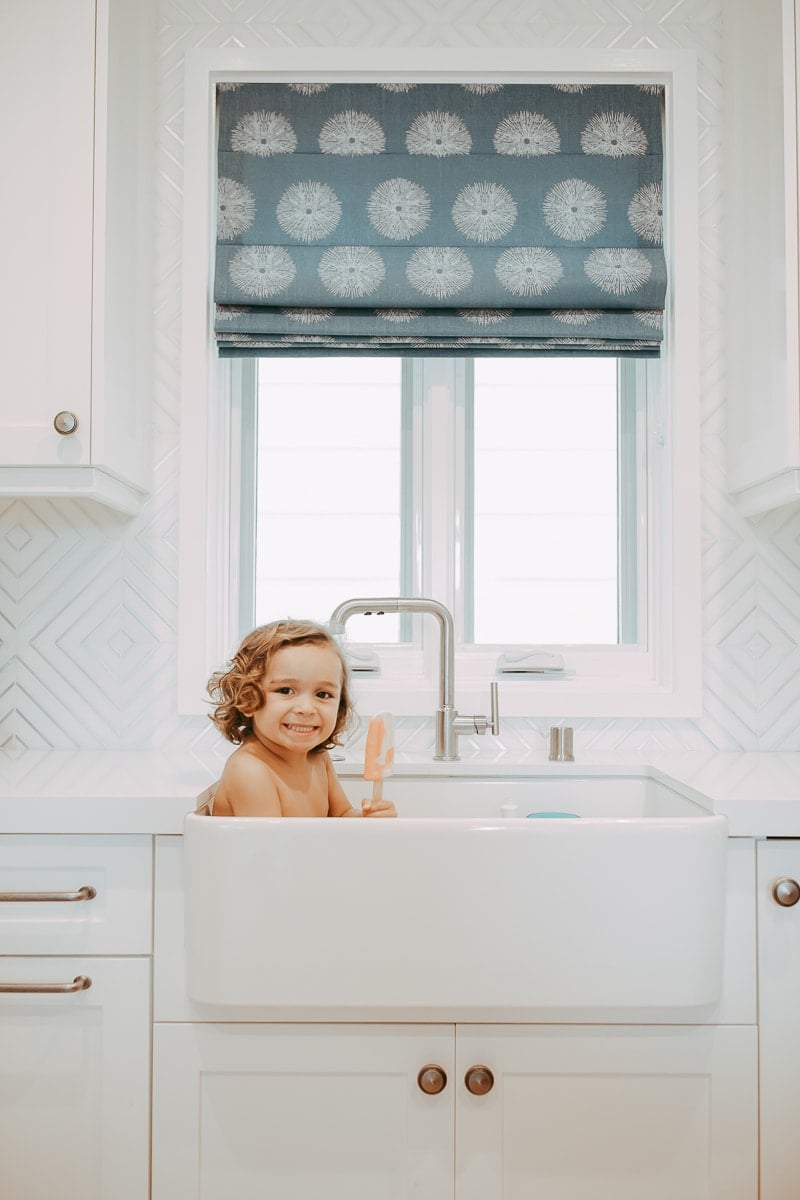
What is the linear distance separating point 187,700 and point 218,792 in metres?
0.54

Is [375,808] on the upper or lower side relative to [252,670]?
lower

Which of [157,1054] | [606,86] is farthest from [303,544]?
[606,86]

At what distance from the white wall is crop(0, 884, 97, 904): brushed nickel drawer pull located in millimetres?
547

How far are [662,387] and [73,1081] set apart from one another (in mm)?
1613

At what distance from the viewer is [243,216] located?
173 cm

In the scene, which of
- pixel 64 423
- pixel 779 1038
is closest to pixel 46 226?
pixel 64 423

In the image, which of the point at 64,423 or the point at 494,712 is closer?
the point at 64,423

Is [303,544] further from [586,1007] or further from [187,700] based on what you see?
[586,1007]

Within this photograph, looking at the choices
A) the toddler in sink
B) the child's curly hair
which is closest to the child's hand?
the toddler in sink

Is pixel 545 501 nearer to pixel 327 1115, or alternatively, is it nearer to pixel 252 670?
pixel 252 670

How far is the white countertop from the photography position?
116 centimetres

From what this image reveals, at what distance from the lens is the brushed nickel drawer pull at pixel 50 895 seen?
1160 millimetres

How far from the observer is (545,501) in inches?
73.2

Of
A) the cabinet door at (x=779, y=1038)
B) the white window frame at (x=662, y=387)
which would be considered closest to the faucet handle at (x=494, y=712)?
the white window frame at (x=662, y=387)
